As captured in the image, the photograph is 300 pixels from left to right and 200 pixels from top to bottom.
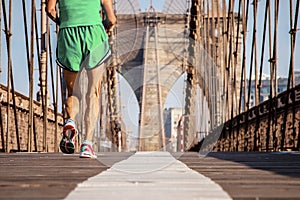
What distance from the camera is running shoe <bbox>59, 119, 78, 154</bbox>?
10.8 ft

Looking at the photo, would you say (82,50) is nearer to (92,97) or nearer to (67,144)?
(92,97)

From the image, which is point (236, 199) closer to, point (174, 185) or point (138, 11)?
point (174, 185)

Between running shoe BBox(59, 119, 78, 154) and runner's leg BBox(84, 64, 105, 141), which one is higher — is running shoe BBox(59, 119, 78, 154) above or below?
below

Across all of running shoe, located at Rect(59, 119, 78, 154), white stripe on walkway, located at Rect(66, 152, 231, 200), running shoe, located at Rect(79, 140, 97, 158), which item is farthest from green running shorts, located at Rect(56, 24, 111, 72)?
white stripe on walkway, located at Rect(66, 152, 231, 200)

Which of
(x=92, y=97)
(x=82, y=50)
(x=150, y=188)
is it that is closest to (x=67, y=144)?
(x=92, y=97)

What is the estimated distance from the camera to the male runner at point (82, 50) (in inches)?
134

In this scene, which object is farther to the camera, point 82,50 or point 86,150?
point 82,50

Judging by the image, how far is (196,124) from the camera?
2897cm

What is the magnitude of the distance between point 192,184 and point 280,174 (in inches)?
20.7

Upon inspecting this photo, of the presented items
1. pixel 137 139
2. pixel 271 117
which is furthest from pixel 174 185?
pixel 137 139

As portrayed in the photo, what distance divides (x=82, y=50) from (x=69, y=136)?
45cm

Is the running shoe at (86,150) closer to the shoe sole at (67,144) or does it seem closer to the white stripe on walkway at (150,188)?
the shoe sole at (67,144)

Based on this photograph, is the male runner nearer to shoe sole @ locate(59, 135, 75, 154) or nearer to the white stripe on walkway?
shoe sole @ locate(59, 135, 75, 154)

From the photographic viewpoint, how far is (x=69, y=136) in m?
3.34
